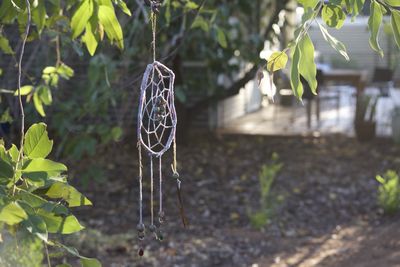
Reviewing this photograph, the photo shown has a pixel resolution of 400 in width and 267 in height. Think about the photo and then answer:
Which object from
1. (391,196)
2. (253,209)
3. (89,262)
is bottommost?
(253,209)

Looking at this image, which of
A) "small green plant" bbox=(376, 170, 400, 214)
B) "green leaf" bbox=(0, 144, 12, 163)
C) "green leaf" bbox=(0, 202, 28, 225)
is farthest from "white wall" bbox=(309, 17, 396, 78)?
"green leaf" bbox=(0, 202, 28, 225)

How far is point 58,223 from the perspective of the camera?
5.83 ft

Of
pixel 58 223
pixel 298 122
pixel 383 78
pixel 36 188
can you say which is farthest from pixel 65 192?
pixel 383 78

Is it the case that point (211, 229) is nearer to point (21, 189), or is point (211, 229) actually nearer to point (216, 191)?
point (216, 191)

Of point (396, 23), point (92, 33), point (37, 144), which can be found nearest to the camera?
point (37, 144)

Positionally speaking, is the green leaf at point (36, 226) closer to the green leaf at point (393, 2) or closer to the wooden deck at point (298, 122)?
the green leaf at point (393, 2)

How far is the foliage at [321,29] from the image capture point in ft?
6.40

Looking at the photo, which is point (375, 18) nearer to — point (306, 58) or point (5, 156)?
point (306, 58)

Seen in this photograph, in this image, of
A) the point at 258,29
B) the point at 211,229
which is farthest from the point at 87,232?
the point at 258,29

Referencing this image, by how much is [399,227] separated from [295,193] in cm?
141

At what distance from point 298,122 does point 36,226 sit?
386 inches

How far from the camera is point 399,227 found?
6.07 meters

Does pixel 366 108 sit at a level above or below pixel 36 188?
below

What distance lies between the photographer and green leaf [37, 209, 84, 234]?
1.77 m
